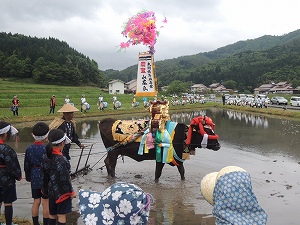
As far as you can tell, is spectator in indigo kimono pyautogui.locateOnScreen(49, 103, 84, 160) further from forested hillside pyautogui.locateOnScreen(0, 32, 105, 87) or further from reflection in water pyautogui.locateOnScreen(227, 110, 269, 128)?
forested hillside pyautogui.locateOnScreen(0, 32, 105, 87)

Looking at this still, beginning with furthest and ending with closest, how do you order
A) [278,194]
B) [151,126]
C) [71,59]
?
[71,59] < [151,126] < [278,194]

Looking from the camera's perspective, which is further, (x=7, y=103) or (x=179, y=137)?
(x=7, y=103)

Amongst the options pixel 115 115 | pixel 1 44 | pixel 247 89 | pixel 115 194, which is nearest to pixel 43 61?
pixel 1 44

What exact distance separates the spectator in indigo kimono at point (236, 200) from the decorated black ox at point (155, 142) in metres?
6.10

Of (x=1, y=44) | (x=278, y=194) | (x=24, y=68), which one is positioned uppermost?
(x=1, y=44)

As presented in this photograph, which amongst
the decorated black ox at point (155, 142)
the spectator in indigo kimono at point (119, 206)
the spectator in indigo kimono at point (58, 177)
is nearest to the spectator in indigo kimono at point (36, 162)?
the spectator in indigo kimono at point (58, 177)

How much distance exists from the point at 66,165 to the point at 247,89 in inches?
4090

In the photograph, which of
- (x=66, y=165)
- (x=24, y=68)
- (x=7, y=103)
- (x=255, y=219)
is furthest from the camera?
(x=24, y=68)

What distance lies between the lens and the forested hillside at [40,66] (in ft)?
224

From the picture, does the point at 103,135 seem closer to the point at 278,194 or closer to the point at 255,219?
the point at 278,194

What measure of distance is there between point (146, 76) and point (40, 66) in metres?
65.1

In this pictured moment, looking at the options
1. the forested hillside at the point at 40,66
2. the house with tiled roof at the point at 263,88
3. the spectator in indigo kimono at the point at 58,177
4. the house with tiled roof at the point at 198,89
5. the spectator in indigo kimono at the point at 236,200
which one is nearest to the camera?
the spectator in indigo kimono at the point at 236,200

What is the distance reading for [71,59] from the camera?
84.1m

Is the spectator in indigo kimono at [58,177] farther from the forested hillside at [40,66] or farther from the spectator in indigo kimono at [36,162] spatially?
the forested hillside at [40,66]
